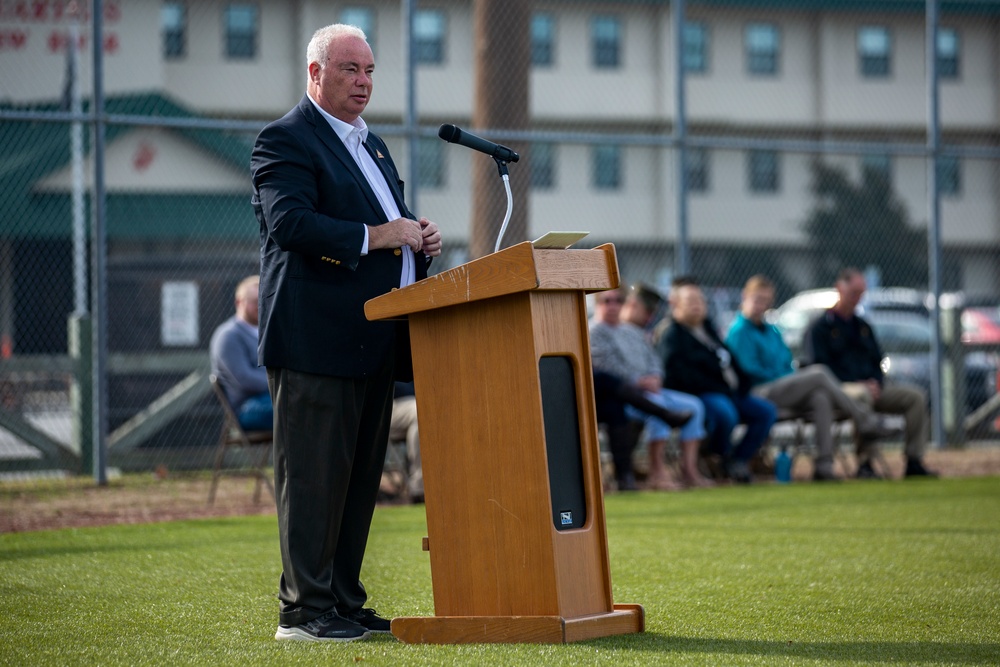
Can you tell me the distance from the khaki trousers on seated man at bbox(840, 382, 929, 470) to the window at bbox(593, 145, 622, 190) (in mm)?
20470

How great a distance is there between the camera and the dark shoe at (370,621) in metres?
4.29

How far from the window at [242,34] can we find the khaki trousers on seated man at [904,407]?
50.9 feet

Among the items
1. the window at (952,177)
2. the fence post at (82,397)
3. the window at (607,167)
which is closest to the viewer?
the fence post at (82,397)

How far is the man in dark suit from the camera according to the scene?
4.11m

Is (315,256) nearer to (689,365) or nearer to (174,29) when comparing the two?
(689,365)

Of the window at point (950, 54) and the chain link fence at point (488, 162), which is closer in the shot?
the chain link fence at point (488, 162)

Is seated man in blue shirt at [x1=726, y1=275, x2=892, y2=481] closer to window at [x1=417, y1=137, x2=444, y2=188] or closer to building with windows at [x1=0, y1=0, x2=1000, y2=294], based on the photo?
window at [x1=417, y1=137, x2=444, y2=188]

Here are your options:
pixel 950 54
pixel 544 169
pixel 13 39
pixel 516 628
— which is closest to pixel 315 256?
pixel 516 628

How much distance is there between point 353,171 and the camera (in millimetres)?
4281

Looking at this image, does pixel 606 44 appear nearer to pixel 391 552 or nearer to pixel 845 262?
pixel 845 262

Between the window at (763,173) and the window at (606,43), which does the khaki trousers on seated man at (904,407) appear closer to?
the window at (606,43)

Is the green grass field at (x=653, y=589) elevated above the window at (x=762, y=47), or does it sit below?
below

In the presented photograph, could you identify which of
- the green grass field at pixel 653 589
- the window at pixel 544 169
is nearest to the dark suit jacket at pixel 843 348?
the green grass field at pixel 653 589

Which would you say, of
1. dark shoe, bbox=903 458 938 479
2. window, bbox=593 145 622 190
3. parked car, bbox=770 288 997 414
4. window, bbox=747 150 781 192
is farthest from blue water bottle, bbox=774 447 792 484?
window, bbox=747 150 781 192
